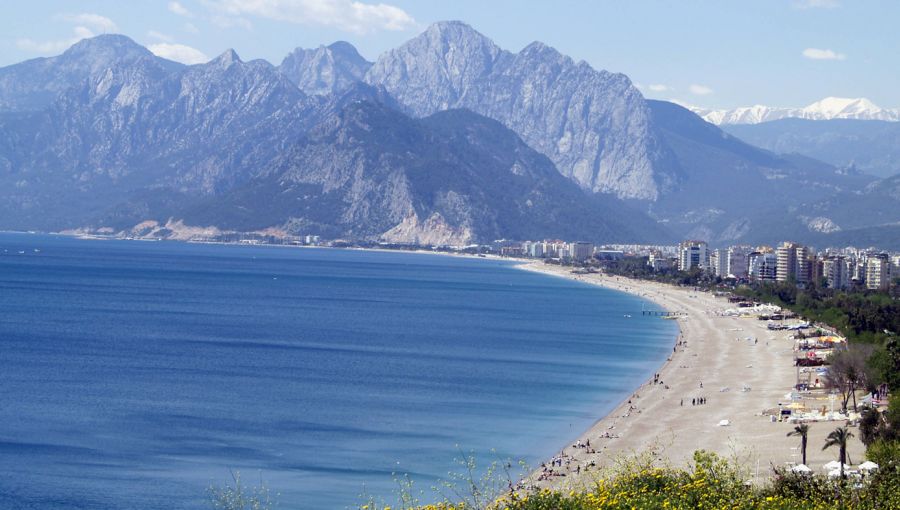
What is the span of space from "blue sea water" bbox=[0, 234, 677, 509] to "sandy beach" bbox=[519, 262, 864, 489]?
2213mm

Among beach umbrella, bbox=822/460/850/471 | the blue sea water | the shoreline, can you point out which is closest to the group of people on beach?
the shoreline

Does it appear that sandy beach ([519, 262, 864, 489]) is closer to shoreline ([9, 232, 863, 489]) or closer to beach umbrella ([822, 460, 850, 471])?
shoreline ([9, 232, 863, 489])

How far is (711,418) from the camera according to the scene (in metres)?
71.1

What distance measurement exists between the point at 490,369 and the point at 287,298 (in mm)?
75823

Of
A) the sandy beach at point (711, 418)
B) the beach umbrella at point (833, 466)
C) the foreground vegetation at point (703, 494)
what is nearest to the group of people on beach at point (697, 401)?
the sandy beach at point (711, 418)

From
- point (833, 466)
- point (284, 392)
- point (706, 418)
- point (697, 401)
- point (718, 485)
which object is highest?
point (718, 485)

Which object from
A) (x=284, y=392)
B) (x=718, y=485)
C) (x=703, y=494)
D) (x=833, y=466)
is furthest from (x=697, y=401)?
(x=703, y=494)

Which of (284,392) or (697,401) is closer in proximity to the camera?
(284,392)

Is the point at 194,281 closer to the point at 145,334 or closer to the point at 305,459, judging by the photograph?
the point at 145,334

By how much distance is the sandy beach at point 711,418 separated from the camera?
186 ft

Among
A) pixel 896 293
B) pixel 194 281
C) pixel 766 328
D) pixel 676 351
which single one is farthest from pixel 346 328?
pixel 896 293

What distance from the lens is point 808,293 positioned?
173750mm

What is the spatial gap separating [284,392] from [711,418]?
24711mm

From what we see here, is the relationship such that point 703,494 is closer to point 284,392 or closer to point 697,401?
point 697,401
